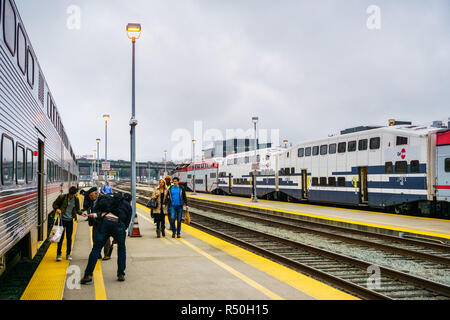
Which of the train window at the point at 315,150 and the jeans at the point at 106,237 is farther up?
the train window at the point at 315,150

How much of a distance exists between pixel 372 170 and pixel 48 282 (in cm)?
1824

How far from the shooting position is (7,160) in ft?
21.1

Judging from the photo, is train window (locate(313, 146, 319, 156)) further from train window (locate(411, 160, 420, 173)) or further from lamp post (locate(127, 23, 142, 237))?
lamp post (locate(127, 23, 142, 237))

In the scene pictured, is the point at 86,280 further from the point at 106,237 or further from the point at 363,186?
the point at 363,186

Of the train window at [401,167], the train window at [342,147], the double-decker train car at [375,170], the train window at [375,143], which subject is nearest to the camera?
the double-decker train car at [375,170]

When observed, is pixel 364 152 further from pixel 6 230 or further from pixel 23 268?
pixel 6 230

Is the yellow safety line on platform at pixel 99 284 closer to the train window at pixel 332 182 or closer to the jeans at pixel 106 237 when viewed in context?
the jeans at pixel 106 237

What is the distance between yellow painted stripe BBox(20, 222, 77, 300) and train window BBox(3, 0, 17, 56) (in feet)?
13.1

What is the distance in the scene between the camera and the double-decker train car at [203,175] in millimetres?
46750

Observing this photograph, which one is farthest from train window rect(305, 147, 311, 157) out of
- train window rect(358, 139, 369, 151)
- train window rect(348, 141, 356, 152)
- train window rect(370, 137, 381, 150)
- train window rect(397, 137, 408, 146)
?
train window rect(397, 137, 408, 146)

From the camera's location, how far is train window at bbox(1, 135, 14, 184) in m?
6.14

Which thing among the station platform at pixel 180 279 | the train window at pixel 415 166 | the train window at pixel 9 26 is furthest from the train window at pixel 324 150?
the train window at pixel 9 26
